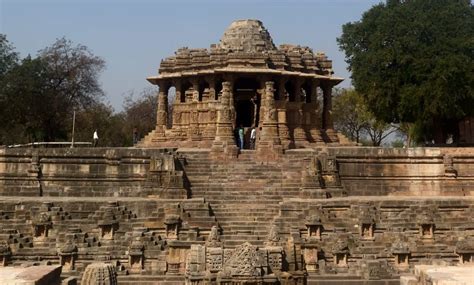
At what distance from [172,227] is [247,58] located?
381 inches

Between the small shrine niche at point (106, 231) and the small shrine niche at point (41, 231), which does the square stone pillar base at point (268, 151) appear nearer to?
the small shrine niche at point (106, 231)

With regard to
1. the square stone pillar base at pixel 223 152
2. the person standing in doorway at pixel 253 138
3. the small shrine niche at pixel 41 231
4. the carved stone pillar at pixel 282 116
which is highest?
the carved stone pillar at pixel 282 116

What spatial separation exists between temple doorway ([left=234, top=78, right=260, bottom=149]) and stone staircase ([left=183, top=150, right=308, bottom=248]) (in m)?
4.82

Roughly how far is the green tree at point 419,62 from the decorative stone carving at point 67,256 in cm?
1488

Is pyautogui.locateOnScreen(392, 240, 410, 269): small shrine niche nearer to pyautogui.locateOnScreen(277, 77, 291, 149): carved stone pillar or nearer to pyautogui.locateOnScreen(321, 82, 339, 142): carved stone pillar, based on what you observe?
pyautogui.locateOnScreen(277, 77, 291, 149): carved stone pillar

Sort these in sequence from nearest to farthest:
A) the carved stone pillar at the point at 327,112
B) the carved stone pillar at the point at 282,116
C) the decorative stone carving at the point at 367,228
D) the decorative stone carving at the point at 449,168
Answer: the decorative stone carving at the point at 367,228, the decorative stone carving at the point at 449,168, the carved stone pillar at the point at 282,116, the carved stone pillar at the point at 327,112

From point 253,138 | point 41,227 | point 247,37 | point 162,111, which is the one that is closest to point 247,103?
point 247,37

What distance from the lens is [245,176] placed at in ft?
66.5

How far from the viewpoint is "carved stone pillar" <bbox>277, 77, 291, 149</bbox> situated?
78.2 feet

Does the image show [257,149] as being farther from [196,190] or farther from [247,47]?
[247,47]

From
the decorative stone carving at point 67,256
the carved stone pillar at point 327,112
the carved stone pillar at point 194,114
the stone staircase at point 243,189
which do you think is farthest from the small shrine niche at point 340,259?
the carved stone pillar at point 327,112

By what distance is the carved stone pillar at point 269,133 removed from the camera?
2139cm

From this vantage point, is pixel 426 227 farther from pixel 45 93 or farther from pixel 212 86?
pixel 45 93

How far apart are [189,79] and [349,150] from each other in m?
8.45
